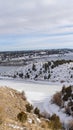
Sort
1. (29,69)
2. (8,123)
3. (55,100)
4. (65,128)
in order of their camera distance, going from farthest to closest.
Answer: (29,69)
(55,100)
(65,128)
(8,123)

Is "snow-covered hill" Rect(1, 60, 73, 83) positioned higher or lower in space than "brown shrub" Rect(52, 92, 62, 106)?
lower

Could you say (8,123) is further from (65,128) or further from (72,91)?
(72,91)

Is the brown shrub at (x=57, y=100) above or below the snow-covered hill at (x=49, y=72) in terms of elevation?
above

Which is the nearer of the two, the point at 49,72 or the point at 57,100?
the point at 57,100

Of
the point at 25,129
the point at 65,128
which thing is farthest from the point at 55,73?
the point at 25,129

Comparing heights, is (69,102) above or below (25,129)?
below

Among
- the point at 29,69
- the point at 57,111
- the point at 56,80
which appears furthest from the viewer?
the point at 29,69

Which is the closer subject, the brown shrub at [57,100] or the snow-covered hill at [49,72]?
the brown shrub at [57,100]

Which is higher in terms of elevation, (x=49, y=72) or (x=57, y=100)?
(x=57, y=100)

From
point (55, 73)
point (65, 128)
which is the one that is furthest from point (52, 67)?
point (65, 128)

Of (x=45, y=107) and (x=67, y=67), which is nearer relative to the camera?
(x=45, y=107)

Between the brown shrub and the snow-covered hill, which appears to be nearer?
the brown shrub

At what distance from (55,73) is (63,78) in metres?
3.78

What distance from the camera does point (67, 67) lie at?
55312 millimetres
